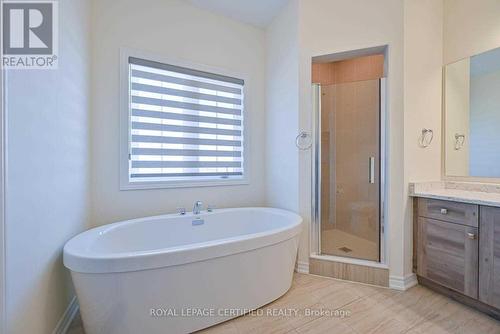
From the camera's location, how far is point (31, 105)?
1.13 metres

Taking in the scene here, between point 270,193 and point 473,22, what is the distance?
2.52 meters

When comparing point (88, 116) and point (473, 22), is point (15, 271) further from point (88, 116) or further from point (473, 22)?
point (473, 22)

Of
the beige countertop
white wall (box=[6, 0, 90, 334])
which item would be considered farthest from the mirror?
white wall (box=[6, 0, 90, 334])

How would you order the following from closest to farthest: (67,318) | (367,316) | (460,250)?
1. (67,318)
2. (367,316)
3. (460,250)

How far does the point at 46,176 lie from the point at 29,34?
78 centimetres

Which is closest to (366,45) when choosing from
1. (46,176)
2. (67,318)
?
(46,176)

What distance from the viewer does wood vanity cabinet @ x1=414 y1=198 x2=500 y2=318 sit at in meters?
1.56

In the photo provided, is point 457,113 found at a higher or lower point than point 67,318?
higher

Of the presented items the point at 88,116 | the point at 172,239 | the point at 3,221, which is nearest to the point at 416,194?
the point at 172,239

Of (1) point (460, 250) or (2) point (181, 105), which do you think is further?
(2) point (181, 105)

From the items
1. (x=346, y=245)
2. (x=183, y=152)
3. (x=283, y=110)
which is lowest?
(x=346, y=245)

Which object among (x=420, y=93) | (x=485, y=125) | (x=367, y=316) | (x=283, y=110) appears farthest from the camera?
(x=283, y=110)

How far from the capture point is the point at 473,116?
81.1 inches

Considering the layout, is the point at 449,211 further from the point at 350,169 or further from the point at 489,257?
the point at 350,169
